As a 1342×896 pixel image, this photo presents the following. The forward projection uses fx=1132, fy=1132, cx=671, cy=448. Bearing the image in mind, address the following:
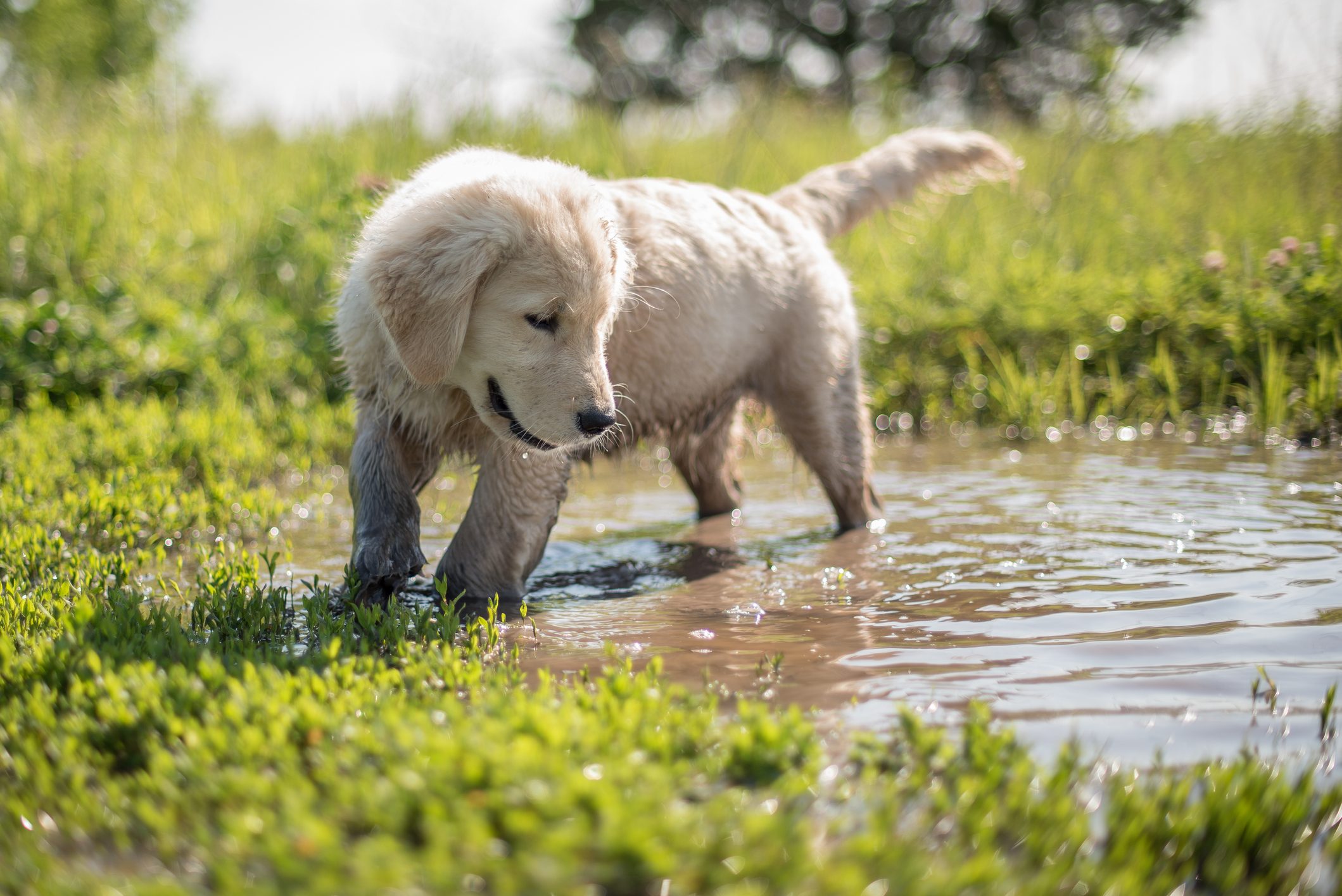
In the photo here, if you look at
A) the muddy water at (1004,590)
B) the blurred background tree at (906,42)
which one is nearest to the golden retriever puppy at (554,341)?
the muddy water at (1004,590)

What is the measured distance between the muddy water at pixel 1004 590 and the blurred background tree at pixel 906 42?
24255mm

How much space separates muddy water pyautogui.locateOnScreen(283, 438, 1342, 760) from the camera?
2787 mm

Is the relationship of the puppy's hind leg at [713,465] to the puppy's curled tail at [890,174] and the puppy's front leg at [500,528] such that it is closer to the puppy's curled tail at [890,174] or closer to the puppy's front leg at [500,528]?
the puppy's curled tail at [890,174]

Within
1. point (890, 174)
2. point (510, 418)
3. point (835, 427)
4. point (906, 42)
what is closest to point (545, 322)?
point (510, 418)

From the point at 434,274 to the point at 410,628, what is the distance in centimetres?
104

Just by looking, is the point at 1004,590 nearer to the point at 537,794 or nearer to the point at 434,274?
the point at 434,274

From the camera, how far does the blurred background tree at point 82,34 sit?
1198 inches

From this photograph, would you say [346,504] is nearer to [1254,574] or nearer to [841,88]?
[1254,574]

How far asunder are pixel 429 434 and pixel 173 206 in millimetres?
6037

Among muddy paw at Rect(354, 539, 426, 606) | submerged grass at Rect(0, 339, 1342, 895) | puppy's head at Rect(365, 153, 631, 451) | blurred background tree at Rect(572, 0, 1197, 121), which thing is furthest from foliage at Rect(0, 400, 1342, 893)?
blurred background tree at Rect(572, 0, 1197, 121)

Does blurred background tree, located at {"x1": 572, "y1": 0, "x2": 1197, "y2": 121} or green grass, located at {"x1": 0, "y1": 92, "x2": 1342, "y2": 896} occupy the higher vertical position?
blurred background tree, located at {"x1": 572, "y1": 0, "x2": 1197, "y2": 121}

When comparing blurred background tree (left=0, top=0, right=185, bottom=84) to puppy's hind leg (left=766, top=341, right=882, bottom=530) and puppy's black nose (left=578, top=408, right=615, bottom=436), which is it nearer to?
puppy's hind leg (left=766, top=341, right=882, bottom=530)

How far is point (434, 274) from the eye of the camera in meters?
3.37

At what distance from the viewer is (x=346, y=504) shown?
552 centimetres
